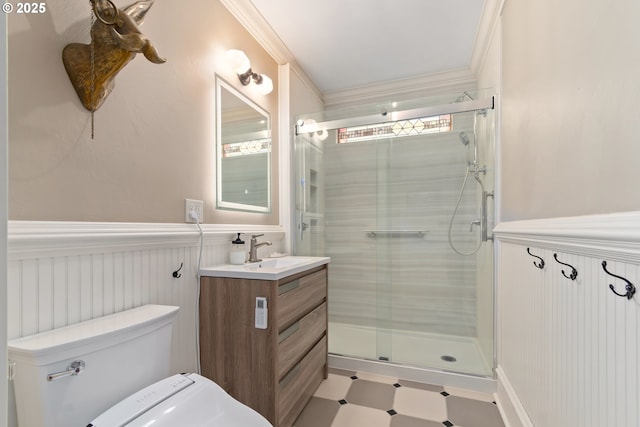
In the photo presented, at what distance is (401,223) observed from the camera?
2578 millimetres

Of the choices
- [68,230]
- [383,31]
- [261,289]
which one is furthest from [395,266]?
[68,230]

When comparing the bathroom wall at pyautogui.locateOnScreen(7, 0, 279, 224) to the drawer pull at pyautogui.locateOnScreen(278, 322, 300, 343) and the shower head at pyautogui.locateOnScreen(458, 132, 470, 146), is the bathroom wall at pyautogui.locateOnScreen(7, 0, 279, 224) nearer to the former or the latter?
the drawer pull at pyautogui.locateOnScreen(278, 322, 300, 343)

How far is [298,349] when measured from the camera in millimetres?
1576

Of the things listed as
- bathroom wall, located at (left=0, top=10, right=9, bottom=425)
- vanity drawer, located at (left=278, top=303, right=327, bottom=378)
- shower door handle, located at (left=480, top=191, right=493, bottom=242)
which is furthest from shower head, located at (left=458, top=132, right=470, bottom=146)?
bathroom wall, located at (left=0, top=10, right=9, bottom=425)

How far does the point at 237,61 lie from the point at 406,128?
1.47 m

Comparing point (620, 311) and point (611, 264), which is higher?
point (611, 264)

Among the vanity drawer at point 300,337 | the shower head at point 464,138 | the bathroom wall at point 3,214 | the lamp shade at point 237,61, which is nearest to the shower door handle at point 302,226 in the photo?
the vanity drawer at point 300,337

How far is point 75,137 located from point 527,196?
1875 millimetres

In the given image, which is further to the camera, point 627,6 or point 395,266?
point 395,266

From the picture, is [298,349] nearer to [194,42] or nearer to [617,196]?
[617,196]

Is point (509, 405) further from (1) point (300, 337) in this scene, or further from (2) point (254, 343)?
(2) point (254, 343)

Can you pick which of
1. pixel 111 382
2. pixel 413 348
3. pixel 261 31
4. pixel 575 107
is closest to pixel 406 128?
pixel 261 31

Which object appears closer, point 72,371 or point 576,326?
point 72,371

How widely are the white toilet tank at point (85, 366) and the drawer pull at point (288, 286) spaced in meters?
0.51
